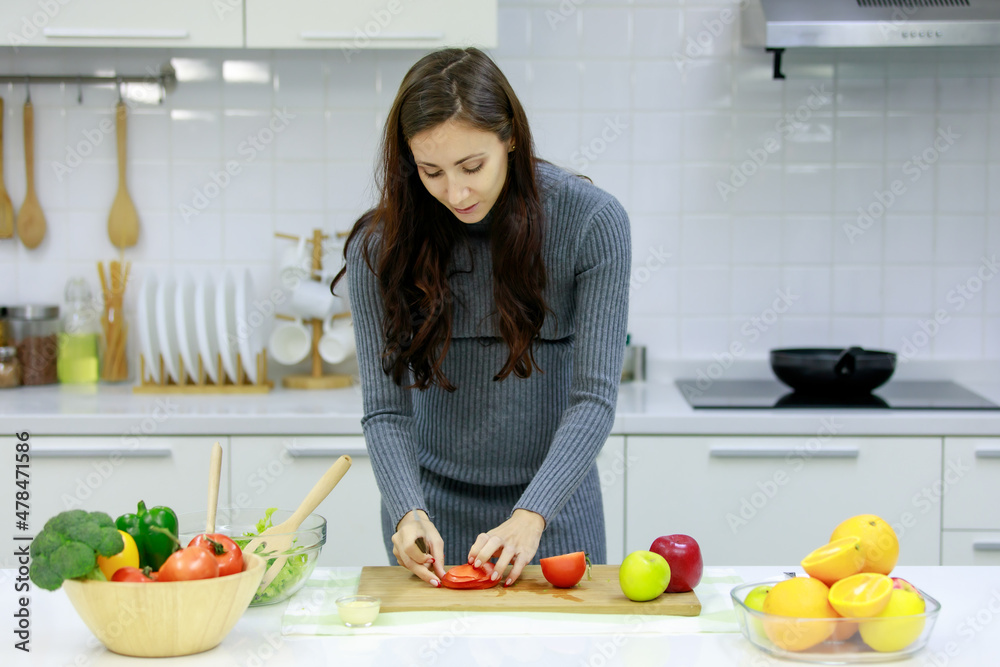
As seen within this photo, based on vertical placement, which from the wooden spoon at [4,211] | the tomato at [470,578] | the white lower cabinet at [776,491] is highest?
the wooden spoon at [4,211]

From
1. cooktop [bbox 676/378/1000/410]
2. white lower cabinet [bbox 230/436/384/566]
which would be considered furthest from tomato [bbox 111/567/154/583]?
cooktop [bbox 676/378/1000/410]

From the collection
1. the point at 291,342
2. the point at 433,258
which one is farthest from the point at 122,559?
the point at 291,342

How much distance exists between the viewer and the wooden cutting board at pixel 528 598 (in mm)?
1141

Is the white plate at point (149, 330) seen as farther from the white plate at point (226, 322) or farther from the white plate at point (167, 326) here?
the white plate at point (226, 322)

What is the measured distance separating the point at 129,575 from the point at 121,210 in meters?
1.87

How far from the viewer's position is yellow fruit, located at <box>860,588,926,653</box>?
97cm

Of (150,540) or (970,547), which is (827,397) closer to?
(970,547)

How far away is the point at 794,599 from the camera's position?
100 cm

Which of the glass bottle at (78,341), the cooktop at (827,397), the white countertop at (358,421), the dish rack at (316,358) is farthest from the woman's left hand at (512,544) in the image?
the glass bottle at (78,341)

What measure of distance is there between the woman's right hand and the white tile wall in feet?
5.03

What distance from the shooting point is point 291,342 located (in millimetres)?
2639

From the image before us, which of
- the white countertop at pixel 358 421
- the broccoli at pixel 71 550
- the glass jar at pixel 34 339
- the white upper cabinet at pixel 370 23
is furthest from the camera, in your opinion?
the glass jar at pixel 34 339

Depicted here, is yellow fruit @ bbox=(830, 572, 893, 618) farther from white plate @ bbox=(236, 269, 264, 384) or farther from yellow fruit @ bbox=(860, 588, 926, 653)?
white plate @ bbox=(236, 269, 264, 384)

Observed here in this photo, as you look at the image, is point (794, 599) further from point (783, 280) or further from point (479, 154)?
point (783, 280)
